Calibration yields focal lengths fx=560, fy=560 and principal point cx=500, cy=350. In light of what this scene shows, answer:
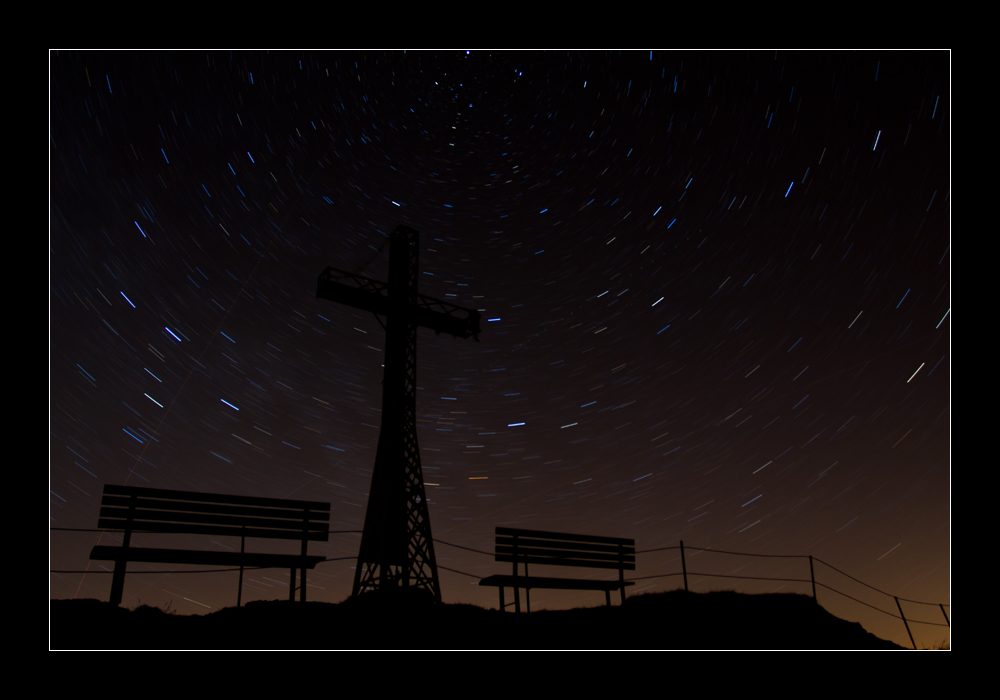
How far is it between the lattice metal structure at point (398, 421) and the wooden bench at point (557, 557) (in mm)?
2731

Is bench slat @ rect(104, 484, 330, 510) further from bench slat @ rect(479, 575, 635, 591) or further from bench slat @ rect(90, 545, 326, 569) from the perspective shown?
bench slat @ rect(479, 575, 635, 591)

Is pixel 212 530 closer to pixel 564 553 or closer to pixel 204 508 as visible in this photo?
pixel 204 508

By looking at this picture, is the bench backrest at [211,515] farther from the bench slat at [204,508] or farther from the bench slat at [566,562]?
the bench slat at [566,562]

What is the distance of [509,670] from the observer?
5.70 meters

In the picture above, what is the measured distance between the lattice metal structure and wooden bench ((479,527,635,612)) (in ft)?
8.96

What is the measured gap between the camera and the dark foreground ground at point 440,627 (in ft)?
21.9

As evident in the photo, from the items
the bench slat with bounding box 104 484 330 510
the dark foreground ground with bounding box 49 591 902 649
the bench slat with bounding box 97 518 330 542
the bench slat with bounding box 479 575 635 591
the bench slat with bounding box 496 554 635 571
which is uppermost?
the bench slat with bounding box 104 484 330 510

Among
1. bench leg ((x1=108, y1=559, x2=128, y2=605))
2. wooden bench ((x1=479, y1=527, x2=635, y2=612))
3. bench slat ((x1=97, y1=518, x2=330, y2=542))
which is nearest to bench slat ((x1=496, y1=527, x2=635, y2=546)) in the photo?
wooden bench ((x1=479, y1=527, x2=635, y2=612))

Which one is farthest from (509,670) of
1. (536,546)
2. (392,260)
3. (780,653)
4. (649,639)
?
(392,260)

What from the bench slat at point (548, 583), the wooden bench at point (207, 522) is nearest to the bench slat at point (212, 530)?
the wooden bench at point (207, 522)

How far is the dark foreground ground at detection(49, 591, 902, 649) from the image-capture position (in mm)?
6664

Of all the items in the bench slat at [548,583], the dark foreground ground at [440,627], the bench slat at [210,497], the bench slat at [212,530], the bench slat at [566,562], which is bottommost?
the dark foreground ground at [440,627]

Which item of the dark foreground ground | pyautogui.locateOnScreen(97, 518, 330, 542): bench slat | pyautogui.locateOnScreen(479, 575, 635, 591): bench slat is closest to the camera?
the dark foreground ground

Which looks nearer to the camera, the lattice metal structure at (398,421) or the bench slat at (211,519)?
the bench slat at (211,519)
